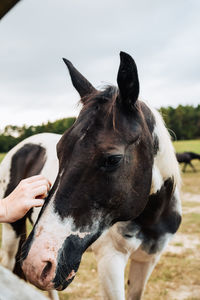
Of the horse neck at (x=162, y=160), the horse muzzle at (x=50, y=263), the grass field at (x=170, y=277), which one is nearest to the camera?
the horse muzzle at (x=50, y=263)

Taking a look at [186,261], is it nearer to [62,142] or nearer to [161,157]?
[161,157]

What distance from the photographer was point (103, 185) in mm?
1412

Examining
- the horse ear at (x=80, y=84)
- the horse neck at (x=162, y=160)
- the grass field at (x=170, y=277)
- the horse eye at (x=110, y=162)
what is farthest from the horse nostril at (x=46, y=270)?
the grass field at (x=170, y=277)

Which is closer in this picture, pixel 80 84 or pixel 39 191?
pixel 39 191

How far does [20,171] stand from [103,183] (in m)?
2.28

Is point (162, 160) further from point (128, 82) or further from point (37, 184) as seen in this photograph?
point (37, 184)

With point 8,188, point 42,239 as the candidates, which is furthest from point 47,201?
point 8,188

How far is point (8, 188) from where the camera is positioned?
3.35 meters

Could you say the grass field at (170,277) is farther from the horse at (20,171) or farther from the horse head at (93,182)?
the horse head at (93,182)

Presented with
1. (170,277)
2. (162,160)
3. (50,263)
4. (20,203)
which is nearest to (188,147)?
(170,277)

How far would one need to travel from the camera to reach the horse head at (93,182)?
4.13 feet

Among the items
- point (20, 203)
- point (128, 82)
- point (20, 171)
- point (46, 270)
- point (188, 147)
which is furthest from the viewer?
point (188, 147)

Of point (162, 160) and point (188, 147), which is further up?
point (162, 160)

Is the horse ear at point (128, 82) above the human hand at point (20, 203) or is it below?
above
